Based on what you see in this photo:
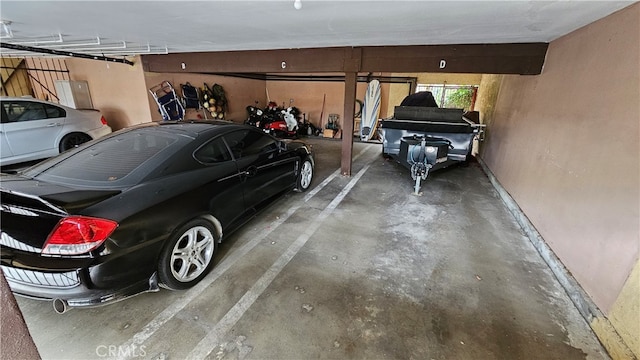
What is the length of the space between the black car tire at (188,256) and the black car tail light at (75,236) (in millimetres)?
438

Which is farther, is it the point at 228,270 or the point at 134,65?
the point at 134,65

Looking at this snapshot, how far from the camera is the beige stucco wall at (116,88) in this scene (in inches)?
237

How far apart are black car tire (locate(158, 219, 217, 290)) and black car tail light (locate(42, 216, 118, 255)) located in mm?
438

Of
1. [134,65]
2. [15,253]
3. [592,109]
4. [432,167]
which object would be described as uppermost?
[134,65]

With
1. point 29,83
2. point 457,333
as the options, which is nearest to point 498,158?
point 457,333

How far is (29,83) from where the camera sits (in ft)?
24.5

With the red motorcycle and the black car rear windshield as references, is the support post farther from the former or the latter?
the red motorcycle

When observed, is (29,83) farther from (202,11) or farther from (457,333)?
(457,333)

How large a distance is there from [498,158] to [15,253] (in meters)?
6.29

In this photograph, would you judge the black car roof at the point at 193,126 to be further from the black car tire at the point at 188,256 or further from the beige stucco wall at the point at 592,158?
the beige stucco wall at the point at 592,158

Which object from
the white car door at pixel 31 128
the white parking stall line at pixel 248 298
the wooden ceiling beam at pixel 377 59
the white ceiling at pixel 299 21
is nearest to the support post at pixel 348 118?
the wooden ceiling beam at pixel 377 59

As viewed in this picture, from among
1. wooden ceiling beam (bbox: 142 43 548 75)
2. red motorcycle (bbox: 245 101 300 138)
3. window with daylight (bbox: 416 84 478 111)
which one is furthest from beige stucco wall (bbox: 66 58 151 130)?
window with daylight (bbox: 416 84 478 111)

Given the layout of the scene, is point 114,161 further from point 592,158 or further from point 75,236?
point 592,158

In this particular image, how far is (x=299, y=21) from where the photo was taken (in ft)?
9.43
